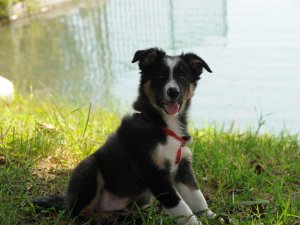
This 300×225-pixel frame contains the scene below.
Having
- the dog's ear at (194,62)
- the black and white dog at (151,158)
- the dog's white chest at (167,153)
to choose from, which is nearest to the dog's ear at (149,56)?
the black and white dog at (151,158)

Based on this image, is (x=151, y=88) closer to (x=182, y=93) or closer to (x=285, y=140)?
(x=182, y=93)

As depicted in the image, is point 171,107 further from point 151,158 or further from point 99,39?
point 99,39

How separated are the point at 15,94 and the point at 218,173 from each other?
4.69 meters

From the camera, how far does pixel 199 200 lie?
13.2ft

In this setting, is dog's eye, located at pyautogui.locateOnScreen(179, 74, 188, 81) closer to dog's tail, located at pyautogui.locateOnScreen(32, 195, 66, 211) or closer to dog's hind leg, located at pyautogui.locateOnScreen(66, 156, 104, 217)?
dog's hind leg, located at pyautogui.locateOnScreen(66, 156, 104, 217)

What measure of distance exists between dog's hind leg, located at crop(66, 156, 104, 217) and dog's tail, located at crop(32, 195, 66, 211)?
0.18m

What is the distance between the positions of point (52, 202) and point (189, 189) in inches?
41.5

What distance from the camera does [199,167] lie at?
16.8 ft

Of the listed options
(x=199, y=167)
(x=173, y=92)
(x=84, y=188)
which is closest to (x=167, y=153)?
(x=173, y=92)

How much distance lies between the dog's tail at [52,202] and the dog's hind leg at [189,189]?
88 centimetres

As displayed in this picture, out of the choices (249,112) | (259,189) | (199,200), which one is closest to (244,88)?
(249,112)

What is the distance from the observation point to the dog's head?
3830 millimetres

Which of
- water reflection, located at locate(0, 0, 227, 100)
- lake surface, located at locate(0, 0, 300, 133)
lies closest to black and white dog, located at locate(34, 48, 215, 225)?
lake surface, located at locate(0, 0, 300, 133)

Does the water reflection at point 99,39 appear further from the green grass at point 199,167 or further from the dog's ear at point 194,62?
the dog's ear at point 194,62
